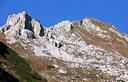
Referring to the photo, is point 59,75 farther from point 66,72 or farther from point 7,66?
point 7,66

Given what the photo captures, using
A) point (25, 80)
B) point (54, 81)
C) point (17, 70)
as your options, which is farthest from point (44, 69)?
point (25, 80)

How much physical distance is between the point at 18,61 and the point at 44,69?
35.9 metres

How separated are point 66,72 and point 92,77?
11.0 metres

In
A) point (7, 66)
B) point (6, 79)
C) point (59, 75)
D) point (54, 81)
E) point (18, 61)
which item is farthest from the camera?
point (59, 75)

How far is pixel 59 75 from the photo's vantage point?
192m

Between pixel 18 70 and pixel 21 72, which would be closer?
pixel 21 72

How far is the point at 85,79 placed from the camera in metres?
193

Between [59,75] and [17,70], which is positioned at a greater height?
[59,75]

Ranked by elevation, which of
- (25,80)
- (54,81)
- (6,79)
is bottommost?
(6,79)

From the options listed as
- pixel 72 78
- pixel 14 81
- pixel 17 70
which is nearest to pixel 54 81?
pixel 72 78

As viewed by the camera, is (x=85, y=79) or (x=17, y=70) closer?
(x=17, y=70)

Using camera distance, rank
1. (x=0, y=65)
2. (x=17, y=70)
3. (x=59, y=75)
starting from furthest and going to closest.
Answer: (x=59, y=75) < (x=17, y=70) < (x=0, y=65)

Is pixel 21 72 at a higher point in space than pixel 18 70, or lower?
lower

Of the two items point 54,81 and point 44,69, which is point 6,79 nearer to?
point 54,81
